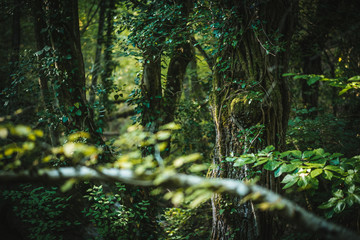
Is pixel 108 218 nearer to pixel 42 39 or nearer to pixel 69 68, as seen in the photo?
pixel 69 68

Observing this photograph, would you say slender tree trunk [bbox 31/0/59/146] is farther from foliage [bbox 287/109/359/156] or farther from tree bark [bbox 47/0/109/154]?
foliage [bbox 287/109/359/156]

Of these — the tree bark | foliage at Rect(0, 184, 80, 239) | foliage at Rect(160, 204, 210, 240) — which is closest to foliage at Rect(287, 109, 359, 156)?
foliage at Rect(160, 204, 210, 240)

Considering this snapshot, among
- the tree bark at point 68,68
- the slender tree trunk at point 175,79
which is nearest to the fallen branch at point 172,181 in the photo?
the tree bark at point 68,68

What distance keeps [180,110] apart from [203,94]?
1.46 meters

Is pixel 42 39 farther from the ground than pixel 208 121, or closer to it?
farther from the ground

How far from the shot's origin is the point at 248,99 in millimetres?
2459

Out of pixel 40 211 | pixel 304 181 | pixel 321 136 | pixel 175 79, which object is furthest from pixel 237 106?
pixel 40 211

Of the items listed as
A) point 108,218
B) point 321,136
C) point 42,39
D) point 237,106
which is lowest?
point 108,218

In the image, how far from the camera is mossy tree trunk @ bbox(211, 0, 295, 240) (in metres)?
2.42

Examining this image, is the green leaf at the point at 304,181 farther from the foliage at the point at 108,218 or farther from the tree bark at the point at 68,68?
the tree bark at the point at 68,68

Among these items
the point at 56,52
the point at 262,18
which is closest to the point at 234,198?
the point at 262,18

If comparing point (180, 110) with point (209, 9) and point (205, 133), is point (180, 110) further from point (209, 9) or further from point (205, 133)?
point (209, 9)

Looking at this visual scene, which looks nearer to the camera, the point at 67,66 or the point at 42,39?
the point at 67,66

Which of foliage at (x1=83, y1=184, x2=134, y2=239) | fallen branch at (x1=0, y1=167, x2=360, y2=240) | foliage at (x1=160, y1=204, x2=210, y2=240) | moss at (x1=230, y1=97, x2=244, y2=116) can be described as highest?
Result: moss at (x1=230, y1=97, x2=244, y2=116)
